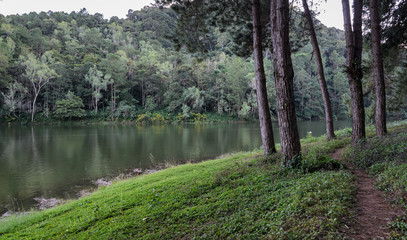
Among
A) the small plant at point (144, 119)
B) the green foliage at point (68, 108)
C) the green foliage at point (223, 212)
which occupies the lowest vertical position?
the green foliage at point (223, 212)

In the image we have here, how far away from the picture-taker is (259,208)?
353 centimetres

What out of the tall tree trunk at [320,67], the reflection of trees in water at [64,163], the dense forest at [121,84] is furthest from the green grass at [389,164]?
the dense forest at [121,84]

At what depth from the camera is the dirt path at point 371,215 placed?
99.3 inches

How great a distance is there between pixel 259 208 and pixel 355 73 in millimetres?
6752

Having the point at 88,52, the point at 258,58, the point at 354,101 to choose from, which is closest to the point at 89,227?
the point at 258,58

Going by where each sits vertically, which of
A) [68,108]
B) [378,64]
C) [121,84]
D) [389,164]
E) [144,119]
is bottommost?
[389,164]

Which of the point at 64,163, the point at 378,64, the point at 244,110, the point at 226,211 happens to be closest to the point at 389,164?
the point at 226,211

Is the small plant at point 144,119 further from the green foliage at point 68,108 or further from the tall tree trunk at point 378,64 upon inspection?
the tall tree trunk at point 378,64

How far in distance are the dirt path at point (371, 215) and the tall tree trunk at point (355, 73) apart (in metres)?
4.83

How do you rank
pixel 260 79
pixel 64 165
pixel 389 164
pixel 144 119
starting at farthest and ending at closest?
pixel 144 119
pixel 64 165
pixel 260 79
pixel 389 164

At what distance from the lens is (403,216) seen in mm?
2723

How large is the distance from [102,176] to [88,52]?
60.7m

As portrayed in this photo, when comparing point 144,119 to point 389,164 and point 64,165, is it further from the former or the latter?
point 389,164

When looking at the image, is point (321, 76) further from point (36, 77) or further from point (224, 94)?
point (36, 77)
